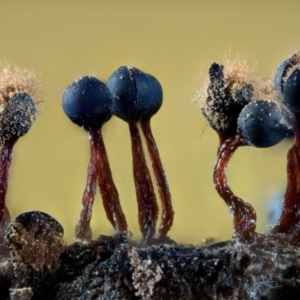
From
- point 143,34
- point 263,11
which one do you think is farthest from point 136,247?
point 263,11

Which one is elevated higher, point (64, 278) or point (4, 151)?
point (4, 151)

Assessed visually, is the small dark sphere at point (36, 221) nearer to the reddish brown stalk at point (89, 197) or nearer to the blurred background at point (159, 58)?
the reddish brown stalk at point (89, 197)

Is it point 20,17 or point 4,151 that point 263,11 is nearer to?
point 20,17

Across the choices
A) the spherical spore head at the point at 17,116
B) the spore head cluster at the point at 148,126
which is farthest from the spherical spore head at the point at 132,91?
the spherical spore head at the point at 17,116

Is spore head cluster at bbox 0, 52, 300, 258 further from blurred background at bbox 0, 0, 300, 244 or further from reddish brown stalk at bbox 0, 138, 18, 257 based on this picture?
blurred background at bbox 0, 0, 300, 244

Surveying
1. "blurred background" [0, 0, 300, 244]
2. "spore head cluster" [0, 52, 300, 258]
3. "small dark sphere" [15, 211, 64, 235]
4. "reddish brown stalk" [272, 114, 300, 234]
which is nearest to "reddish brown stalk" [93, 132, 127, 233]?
"spore head cluster" [0, 52, 300, 258]

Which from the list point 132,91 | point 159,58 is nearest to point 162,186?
point 132,91
